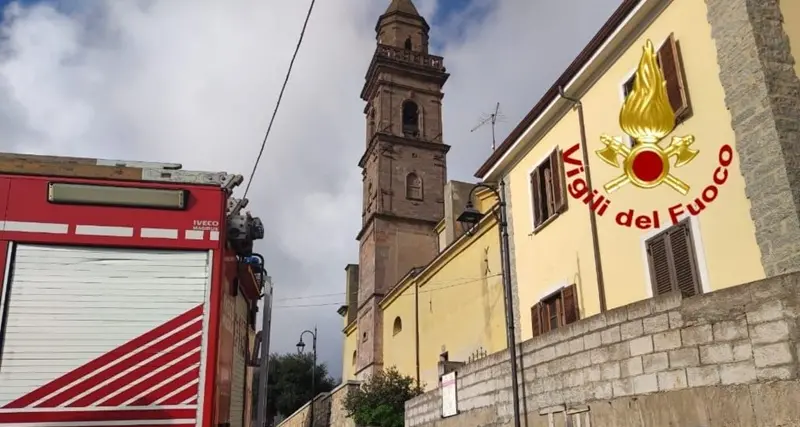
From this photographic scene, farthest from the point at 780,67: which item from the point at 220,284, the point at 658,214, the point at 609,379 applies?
the point at 220,284

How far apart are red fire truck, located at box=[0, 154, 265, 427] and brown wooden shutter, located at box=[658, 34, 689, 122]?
19.7 feet

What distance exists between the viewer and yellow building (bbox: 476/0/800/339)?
24.2 ft

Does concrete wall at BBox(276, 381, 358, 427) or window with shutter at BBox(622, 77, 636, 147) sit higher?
window with shutter at BBox(622, 77, 636, 147)

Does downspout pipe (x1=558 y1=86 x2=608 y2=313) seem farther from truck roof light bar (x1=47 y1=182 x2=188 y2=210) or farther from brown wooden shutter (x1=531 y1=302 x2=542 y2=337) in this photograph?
truck roof light bar (x1=47 y1=182 x2=188 y2=210)

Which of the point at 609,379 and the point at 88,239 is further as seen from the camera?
the point at 609,379

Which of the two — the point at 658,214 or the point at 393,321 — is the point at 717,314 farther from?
the point at 393,321

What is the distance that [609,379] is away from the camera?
24.2 ft

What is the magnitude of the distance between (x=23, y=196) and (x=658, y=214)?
7615 mm

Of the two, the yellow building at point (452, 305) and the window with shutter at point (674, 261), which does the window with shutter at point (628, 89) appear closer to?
the window with shutter at point (674, 261)

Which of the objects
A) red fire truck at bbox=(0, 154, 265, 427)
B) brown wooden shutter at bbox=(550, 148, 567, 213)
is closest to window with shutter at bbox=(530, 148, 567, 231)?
brown wooden shutter at bbox=(550, 148, 567, 213)

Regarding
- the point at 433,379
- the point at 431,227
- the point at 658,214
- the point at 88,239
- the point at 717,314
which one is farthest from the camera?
the point at 431,227

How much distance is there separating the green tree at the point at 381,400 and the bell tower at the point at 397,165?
6.01 metres

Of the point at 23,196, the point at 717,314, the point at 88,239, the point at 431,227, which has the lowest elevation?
the point at 717,314

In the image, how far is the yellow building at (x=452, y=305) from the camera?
1650 centimetres
